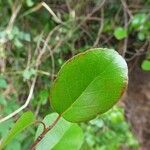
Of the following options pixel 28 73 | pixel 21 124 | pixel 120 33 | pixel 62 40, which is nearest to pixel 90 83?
pixel 21 124

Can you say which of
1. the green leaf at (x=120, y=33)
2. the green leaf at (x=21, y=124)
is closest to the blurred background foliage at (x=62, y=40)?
the green leaf at (x=120, y=33)

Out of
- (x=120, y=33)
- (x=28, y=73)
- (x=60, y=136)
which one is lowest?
(x=120, y=33)

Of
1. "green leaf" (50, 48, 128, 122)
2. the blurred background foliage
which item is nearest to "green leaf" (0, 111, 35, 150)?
A: "green leaf" (50, 48, 128, 122)

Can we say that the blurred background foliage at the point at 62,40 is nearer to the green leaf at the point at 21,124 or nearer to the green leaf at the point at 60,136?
the green leaf at the point at 60,136

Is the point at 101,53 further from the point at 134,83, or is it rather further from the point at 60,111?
the point at 134,83

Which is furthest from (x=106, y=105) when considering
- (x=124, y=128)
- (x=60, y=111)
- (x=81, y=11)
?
(x=81, y=11)

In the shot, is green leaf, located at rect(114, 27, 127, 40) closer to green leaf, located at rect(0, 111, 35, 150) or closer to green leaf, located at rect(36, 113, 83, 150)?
green leaf, located at rect(36, 113, 83, 150)

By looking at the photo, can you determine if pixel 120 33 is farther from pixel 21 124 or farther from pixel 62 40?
pixel 21 124
